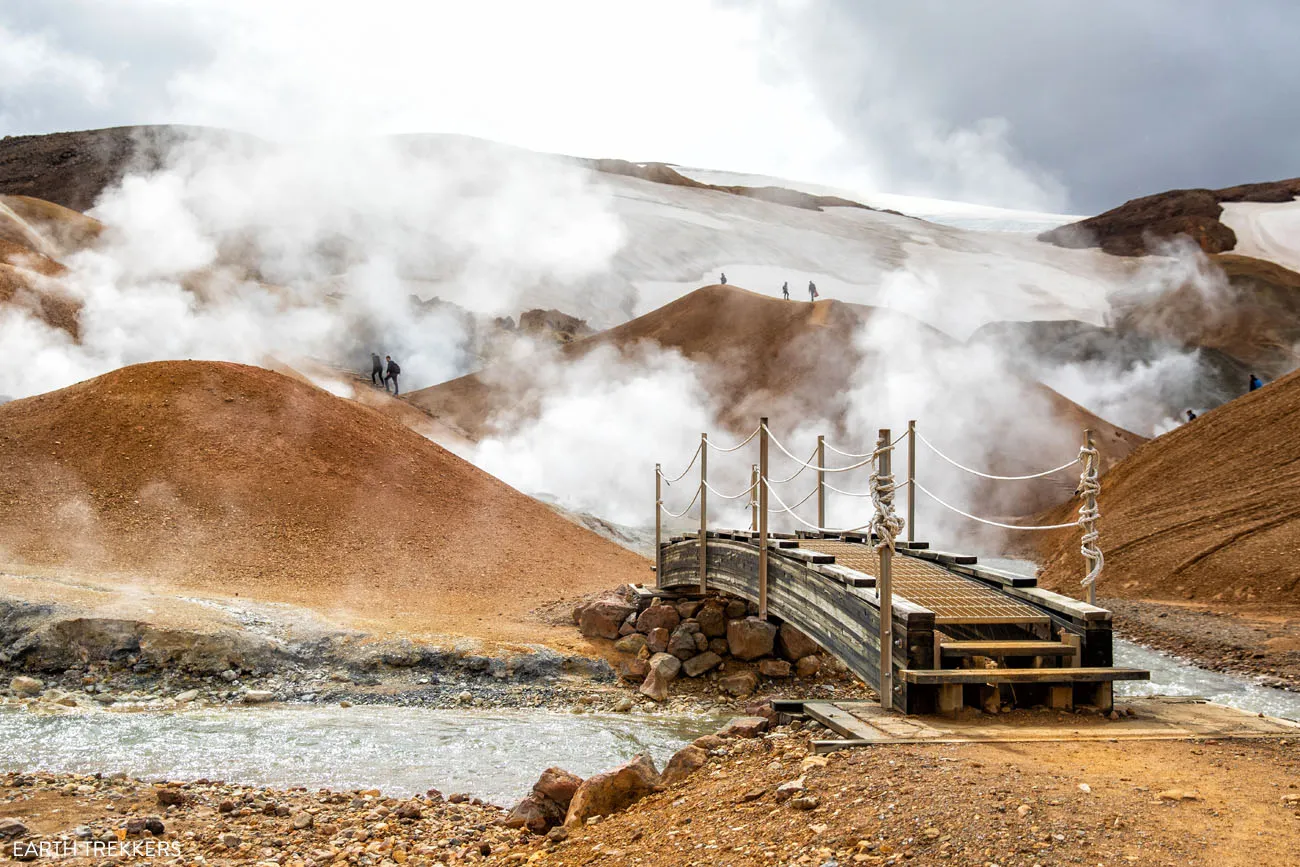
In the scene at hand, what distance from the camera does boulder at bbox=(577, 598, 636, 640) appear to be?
1641 centimetres

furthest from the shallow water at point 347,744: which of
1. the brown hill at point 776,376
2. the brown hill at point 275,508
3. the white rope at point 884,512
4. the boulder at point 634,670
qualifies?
the brown hill at point 776,376

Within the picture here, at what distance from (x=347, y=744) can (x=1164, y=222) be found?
75796mm

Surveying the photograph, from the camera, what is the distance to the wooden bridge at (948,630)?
7188 mm

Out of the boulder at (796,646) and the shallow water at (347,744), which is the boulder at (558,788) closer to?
the shallow water at (347,744)

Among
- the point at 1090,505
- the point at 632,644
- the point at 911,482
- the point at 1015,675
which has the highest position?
the point at 911,482

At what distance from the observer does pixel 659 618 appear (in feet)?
52.1

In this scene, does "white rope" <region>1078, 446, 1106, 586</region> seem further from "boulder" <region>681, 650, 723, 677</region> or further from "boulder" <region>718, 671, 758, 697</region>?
"boulder" <region>681, 650, 723, 677</region>

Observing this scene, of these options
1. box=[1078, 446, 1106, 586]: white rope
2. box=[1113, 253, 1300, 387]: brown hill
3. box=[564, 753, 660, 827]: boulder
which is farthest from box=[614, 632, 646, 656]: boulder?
box=[1113, 253, 1300, 387]: brown hill

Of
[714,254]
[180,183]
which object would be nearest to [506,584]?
[714,254]

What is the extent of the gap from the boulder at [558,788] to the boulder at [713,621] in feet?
27.2

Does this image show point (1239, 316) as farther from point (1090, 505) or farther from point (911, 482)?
point (1090, 505)

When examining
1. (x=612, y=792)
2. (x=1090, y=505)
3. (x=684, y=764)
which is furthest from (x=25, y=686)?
(x=1090, y=505)

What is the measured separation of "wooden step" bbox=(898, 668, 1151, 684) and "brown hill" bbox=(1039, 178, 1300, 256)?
230ft

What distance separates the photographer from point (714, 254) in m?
73.2
